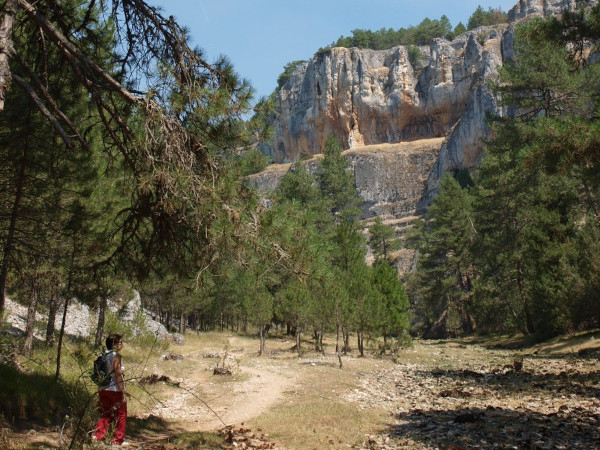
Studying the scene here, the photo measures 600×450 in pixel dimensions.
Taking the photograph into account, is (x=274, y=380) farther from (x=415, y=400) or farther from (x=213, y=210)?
(x=213, y=210)

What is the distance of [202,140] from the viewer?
567cm

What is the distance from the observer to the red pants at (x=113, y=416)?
4816 millimetres

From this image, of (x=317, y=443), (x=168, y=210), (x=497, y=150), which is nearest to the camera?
(x=168, y=210)

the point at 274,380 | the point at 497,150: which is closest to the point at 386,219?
the point at 497,150

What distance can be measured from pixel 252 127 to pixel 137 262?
2.24 meters

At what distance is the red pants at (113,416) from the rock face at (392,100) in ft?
206

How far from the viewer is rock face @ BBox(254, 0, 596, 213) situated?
67.8 meters

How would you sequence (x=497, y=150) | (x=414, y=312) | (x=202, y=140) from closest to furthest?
(x=202, y=140)
(x=497, y=150)
(x=414, y=312)

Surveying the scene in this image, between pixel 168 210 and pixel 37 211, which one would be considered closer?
pixel 168 210

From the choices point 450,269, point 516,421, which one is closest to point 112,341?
point 516,421

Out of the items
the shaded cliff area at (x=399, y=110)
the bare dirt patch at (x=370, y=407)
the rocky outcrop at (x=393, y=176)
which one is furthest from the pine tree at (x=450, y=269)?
the rocky outcrop at (x=393, y=176)

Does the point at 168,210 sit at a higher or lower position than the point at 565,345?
higher

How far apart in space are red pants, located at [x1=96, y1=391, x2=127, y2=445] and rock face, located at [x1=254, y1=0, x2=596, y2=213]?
6289cm

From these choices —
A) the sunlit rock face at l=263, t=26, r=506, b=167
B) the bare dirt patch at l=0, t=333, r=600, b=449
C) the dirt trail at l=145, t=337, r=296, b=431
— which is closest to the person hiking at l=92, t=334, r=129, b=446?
the bare dirt patch at l=0, t=333, r=600, b=449
